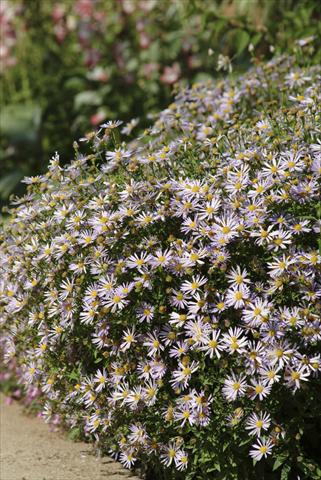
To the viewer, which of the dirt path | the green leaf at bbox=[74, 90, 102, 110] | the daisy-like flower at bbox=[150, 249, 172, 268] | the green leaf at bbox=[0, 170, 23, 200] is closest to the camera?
the daisy-like flower at bbox=[150, 249, 172, 268]

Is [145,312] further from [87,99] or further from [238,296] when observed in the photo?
[87,99]

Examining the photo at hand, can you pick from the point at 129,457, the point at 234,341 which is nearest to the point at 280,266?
the point at 234,341

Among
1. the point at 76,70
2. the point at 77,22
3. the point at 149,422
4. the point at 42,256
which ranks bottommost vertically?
the point at 149,422

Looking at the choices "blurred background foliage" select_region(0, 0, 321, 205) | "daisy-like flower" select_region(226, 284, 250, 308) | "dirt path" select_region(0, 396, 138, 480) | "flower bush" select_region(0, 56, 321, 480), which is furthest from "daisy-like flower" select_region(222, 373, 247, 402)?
"blurred background foliage" select_region(0, 0, 321, 205)

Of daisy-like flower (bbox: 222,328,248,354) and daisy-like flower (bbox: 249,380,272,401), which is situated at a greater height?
daisy-like flower (bbox: 222,328,248,354)

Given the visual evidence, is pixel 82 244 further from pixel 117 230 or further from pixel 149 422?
pixel 149 422

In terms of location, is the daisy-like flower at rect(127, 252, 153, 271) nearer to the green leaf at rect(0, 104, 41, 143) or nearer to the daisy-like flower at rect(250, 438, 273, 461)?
Answer: the daisy-like flower at rect(250, 438, 273, 461)

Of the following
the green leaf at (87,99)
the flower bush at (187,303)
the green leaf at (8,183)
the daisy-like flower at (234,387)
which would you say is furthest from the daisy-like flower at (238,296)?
the green leaf at (87,99)

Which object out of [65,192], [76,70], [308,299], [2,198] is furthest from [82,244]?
[76,70]
